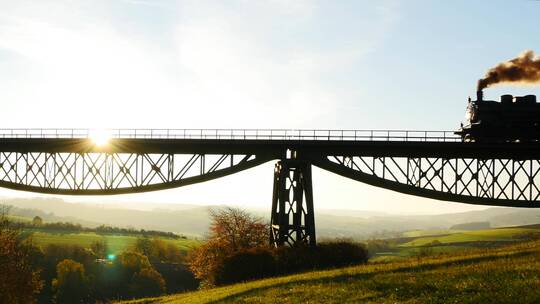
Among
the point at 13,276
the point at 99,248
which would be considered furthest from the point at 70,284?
the point at 13,276

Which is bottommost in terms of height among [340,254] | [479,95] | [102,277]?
[102,277]

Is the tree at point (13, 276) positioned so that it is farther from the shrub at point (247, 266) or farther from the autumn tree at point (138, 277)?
the autumn tree at point (138, 277)

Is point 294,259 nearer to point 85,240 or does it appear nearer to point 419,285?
point 419,285

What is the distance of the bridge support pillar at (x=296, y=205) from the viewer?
37500 mm

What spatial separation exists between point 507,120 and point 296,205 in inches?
622

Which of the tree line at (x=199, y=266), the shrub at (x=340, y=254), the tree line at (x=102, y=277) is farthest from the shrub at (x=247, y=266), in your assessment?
the tree line at (x=102, y=277)

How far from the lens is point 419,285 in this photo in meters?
22.8

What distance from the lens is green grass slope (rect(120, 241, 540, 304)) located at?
20.2m

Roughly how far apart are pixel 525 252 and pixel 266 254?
594 inches

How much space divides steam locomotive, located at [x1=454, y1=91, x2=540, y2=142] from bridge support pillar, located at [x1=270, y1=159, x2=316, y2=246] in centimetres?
1253

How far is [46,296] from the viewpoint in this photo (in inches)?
3282

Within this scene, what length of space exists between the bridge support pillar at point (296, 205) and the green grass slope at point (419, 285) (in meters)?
7.79

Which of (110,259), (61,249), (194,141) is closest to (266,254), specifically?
(194,141)

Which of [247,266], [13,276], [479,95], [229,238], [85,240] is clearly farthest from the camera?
[85,240]
